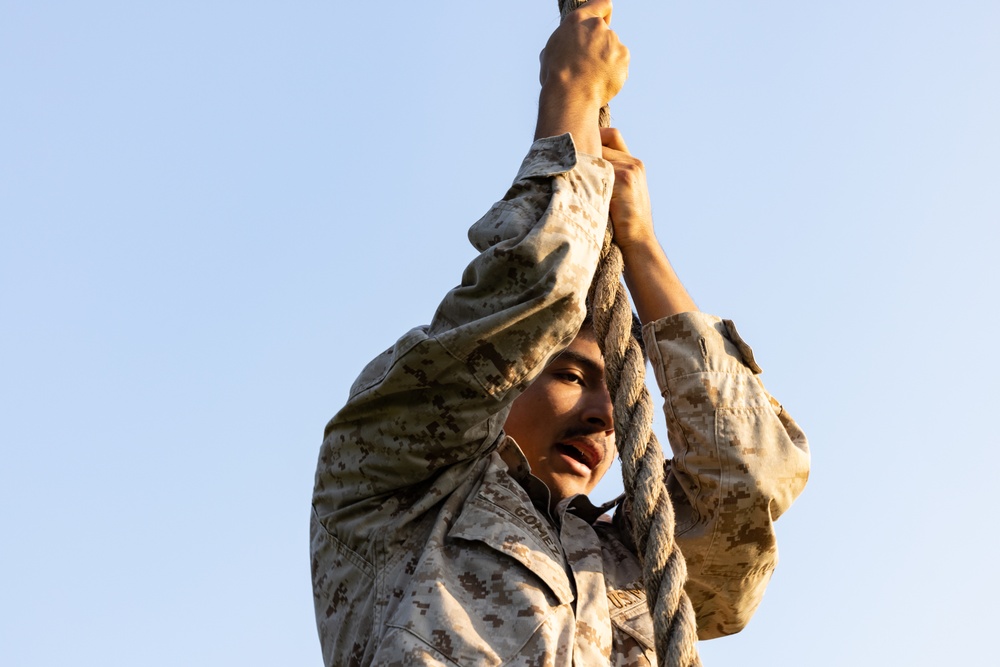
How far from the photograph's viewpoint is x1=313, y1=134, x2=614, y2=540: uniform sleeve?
3.11m

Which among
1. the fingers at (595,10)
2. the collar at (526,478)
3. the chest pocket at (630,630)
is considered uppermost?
the fingers at (595,10)

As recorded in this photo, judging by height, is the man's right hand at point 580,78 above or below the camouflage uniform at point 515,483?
above

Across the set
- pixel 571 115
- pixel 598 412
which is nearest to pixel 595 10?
pixel 571 115

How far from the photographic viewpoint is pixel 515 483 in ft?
11.3

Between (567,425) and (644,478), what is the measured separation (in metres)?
0.78

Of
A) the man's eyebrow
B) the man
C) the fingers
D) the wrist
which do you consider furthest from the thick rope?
the fingers

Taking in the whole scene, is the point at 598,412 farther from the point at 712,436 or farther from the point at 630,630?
the point at 630,630

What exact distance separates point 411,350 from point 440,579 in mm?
511

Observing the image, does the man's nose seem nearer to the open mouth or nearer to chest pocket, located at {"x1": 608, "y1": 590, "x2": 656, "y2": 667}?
the open mouth

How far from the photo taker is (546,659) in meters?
3.00

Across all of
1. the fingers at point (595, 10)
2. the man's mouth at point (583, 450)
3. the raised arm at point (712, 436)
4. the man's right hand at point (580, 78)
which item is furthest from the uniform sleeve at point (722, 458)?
the fingers at point (595, 10)

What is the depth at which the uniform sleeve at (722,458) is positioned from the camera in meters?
3.41

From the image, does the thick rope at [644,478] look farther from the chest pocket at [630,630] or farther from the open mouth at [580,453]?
the open mouth at [580,453]

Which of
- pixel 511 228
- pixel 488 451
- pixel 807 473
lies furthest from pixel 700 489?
pixel 511 228
